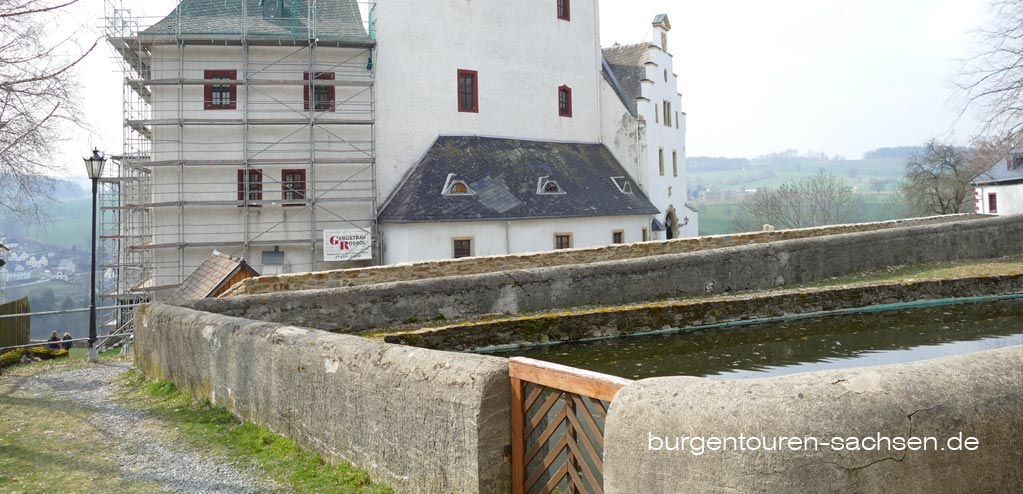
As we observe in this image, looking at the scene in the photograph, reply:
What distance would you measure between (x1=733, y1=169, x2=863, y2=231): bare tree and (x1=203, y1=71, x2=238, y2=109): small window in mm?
56114

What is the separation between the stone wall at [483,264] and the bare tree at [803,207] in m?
49.8

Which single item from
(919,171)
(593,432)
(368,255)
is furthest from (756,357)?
(919,171)

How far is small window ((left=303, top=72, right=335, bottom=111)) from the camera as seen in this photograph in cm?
2431

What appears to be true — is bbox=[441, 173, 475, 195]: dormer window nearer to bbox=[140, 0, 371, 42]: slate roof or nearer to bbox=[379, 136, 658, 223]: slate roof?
bbox=[379, 136, 658, 223]: slate roof

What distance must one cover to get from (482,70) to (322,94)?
6429 millimetres

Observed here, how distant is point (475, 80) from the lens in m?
27.6

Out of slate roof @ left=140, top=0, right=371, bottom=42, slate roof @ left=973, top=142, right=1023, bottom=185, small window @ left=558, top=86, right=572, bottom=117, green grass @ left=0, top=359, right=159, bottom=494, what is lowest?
green grass @ left=0, top=359, right=159, bottom=494

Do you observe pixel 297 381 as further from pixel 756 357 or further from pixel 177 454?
pixel 756 357

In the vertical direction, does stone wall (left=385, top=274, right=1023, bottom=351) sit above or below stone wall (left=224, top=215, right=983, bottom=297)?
below

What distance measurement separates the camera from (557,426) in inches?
159

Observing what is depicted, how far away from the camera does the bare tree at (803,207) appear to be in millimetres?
68938

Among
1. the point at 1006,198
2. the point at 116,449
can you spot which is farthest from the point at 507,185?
the point at 1006,198

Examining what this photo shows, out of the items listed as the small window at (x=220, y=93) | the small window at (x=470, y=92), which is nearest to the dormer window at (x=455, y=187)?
the small window at (x=470, y=92)

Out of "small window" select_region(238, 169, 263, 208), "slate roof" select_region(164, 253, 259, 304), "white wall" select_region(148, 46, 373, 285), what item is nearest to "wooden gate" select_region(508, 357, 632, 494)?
"slate roof" select_region(164, 253, 259, 304)
